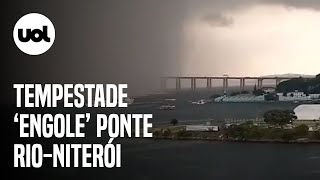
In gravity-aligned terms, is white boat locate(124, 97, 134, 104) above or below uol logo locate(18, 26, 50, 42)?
below

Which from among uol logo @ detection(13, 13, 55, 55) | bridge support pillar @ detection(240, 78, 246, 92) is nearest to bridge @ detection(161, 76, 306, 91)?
bridge support pillar @ detection(240, 78, 246, 92)

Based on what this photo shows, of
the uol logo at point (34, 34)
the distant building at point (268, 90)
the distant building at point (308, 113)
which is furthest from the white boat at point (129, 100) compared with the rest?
the distant building at point (308, 113)

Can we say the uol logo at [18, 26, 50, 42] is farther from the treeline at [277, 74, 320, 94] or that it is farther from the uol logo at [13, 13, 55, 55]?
the treeline at [277, 74, 320, 94]

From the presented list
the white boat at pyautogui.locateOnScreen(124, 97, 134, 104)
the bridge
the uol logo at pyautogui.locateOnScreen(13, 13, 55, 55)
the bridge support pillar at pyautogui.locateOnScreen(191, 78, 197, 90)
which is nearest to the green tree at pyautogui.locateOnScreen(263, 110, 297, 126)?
the bridge

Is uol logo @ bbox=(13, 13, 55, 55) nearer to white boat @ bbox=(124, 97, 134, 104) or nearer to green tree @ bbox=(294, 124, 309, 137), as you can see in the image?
white boat @ bbox=(124, 97, 134, 104)

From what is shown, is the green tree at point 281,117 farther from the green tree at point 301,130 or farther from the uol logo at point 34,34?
the uol logo at point 34,34

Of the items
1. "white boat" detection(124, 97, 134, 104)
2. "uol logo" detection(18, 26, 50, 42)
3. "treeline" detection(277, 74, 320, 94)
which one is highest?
"uol logo" detection(18, 26, 50, 42)
